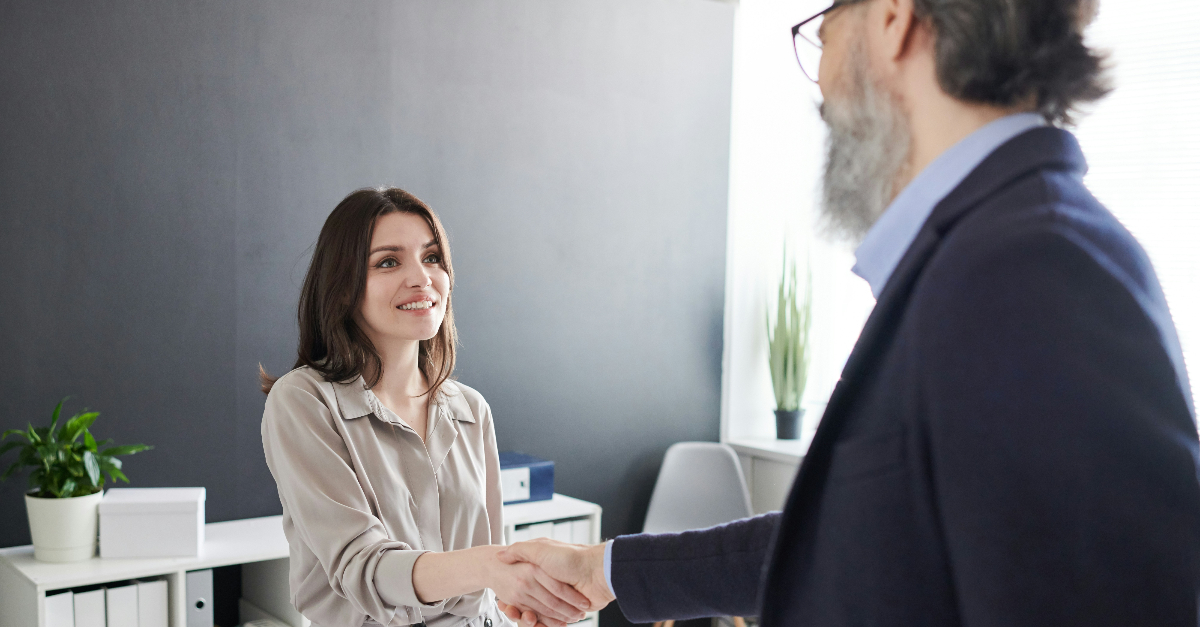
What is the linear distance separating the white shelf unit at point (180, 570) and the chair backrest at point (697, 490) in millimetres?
956

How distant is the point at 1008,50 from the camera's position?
91cm

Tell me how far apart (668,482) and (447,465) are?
2.07m

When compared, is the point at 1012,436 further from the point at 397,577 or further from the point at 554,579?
the point at 397,577

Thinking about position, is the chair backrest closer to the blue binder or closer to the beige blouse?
the blue binder

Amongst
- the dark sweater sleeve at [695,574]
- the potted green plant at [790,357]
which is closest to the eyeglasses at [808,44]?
the dark sweater sleeve at [695,574]

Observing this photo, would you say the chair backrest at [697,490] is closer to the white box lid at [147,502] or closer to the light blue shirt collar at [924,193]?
the white box lid at [147,502]

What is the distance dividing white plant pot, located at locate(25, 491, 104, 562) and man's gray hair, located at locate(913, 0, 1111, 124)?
97.9 inches

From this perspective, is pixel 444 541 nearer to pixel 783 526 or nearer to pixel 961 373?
pixel 783 526

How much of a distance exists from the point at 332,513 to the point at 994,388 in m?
1.42

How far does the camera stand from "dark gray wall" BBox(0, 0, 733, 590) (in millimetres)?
2732

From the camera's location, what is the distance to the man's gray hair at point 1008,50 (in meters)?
0.90

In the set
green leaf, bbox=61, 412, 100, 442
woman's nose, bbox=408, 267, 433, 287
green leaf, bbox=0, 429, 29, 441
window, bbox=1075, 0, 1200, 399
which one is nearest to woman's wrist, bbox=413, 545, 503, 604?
woman's nose, bbox=408, 267, 433, 287

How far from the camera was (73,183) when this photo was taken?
8.98 feet

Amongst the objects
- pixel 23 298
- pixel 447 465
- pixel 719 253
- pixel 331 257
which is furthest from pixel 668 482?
pixel 23 298
